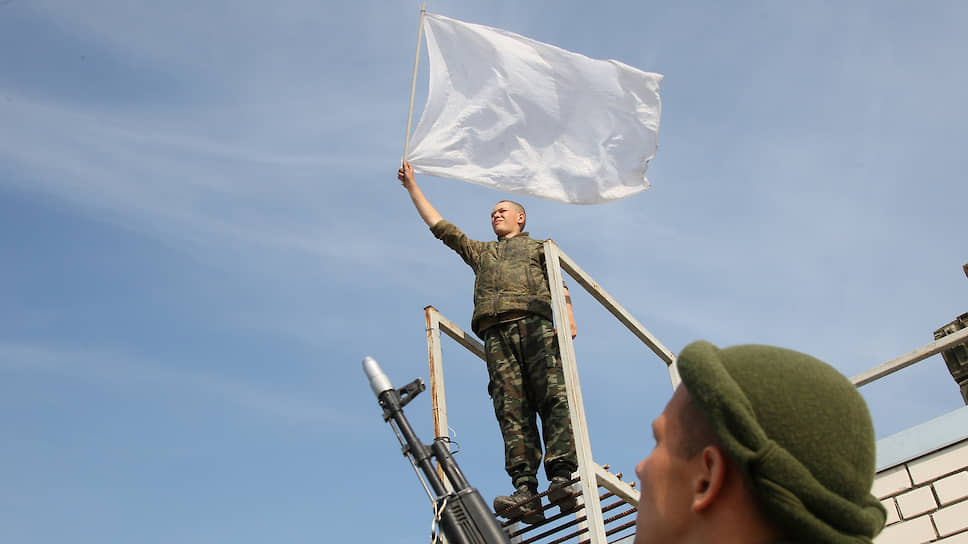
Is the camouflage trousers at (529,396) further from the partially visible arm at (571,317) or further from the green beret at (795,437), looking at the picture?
the green beret at (795,437)

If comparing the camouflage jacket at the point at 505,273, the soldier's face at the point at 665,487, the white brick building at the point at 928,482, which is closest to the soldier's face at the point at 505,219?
the camouflage jacket at the point at 505,273

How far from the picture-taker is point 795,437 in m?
1.16

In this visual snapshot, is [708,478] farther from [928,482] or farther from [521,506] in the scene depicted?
[928,482]

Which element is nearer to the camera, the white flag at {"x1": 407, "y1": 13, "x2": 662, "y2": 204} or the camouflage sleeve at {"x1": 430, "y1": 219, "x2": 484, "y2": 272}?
the camouflage sleeve at {"x1": 430, "y1": 219, "x2": 484, "y2": 272}

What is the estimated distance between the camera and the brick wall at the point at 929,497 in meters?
4.91

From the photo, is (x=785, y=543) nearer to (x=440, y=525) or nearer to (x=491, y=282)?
(x=440, y=525)

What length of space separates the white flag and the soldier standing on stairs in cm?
48

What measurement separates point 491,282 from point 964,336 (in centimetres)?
273

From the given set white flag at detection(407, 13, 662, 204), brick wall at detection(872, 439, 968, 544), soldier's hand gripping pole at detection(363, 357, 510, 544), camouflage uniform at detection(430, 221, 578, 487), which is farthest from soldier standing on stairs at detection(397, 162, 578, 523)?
soldier's hand gripping pole at detection(363, 357, 510, 544)

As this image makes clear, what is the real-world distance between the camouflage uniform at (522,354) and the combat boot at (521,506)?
11 cm

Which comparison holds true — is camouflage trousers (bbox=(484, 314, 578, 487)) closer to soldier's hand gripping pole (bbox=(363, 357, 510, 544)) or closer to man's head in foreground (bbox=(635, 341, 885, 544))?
soldier's hand gripping pole (bbox=(363, 357, 510, 544))

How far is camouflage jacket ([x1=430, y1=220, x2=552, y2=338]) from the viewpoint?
18.7 feet

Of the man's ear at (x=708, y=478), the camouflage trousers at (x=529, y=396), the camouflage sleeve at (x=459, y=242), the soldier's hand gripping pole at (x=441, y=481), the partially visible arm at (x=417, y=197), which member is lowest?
the man's ear at (x=708, y=478)

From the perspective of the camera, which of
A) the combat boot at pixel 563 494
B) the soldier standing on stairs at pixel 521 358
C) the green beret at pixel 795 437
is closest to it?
the green beret at pixel 795 437
